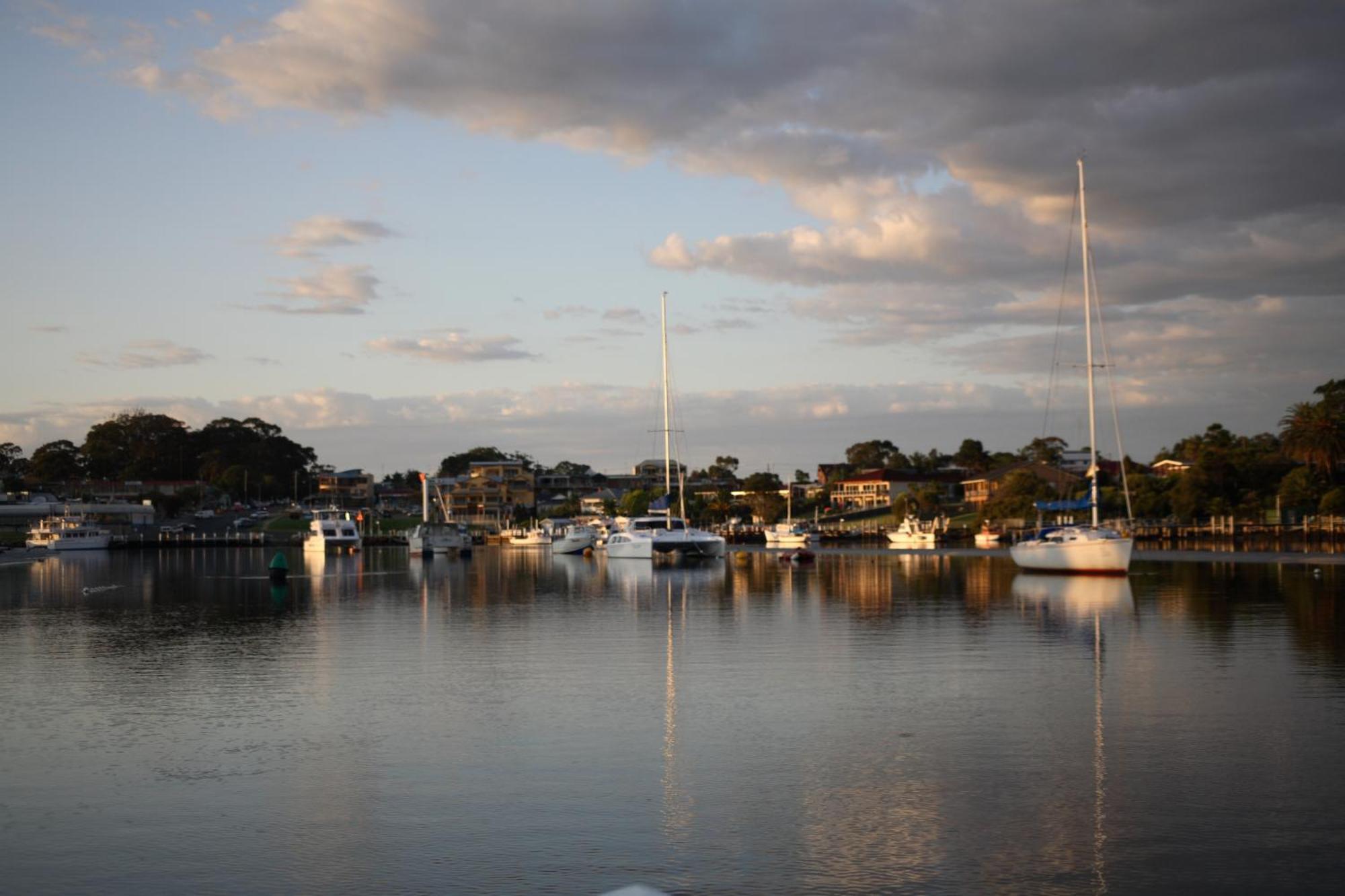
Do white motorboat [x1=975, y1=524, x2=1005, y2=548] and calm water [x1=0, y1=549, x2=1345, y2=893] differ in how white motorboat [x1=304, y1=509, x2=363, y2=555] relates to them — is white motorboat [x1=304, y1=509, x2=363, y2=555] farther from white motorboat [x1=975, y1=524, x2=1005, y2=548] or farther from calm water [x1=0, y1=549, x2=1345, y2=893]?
calm water [x1=0, y1=549, x2=1345, y2=893]

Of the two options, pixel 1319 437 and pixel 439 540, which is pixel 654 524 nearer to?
pixel 439 540

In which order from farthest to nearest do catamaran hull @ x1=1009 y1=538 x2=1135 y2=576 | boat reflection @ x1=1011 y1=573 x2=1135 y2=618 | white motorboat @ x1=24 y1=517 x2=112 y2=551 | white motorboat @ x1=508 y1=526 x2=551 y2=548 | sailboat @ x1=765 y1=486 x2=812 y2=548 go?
white motorboat @ x1=508 y1=526 x2=551 y2=548 → white motorboat @ x1=24 y1=517 x2=112 y2=551 → sailboat @ x1=765 y1=486 x2=812 y2=548 → catamaran hull @ x1=1009 y1=538 x2=1135 y2=576 → boat reflection @ x1=1011 y1=573 x2=1135 y2=618

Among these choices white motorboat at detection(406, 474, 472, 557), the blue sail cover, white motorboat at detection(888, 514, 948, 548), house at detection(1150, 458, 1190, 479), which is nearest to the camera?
the blue sail cover

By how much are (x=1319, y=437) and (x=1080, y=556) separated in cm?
7933

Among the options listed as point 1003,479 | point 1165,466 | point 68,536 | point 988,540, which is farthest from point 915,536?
point 68,536

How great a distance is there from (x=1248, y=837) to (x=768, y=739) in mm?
7306

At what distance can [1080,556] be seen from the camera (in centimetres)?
5819

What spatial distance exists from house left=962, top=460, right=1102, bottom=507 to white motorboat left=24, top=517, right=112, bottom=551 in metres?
108

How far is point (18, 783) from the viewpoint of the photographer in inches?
642

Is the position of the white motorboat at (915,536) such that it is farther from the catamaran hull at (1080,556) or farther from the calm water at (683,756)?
the calm water at (683,756)

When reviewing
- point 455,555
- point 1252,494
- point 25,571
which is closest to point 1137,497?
point 1252,494

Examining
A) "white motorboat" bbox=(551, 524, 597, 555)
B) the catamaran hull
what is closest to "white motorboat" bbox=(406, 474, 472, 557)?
"white motorboat" bbox=(551, 524, 597, 555)

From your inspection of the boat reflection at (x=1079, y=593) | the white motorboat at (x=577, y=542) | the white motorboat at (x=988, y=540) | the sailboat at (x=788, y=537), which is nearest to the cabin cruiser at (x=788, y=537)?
the sailboat at (x=788, y=537)

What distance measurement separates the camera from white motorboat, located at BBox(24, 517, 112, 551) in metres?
132
